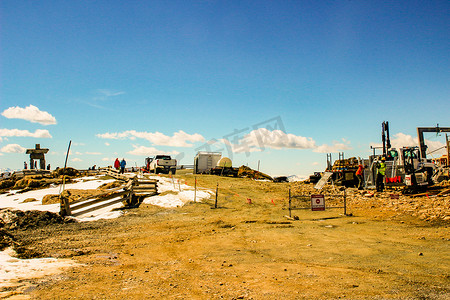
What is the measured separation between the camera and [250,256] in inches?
307

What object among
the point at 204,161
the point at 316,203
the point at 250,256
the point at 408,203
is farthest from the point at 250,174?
the point at 250,256

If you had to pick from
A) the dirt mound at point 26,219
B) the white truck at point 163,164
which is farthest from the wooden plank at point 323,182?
the dirt mound at point 26,219

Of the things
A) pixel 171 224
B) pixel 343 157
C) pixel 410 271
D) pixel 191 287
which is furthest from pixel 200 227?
pixel 343 157

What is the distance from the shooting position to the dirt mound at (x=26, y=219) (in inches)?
463

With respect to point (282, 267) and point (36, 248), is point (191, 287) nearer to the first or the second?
point (282, 267)

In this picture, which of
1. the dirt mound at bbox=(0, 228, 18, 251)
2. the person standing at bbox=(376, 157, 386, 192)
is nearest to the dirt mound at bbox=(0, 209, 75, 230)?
the dirt mound at bbox=(0, 228, 18, 251)

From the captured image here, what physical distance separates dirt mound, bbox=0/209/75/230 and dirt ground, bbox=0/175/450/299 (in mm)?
656

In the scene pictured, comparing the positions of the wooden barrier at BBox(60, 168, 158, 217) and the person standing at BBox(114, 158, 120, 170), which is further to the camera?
the person standing at BBox(114, 158, 120, 170)

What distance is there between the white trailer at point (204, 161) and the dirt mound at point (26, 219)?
108ft

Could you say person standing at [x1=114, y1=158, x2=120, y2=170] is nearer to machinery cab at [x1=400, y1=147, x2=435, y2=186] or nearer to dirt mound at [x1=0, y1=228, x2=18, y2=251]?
dirt mound at [x1=0, y1=228, x2=18, y2=251]

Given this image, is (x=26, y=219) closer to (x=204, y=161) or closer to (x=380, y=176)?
(x=380, y=176)

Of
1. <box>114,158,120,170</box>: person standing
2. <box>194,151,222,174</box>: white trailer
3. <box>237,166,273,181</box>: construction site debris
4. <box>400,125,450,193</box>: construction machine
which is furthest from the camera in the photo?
<box>194,151,222,174</box>: white trailer

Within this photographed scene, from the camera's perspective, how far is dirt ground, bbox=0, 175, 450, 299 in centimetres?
527

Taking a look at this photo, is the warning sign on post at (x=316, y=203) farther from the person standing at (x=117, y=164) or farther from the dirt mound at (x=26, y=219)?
the person standing at (x=117, y=164)
